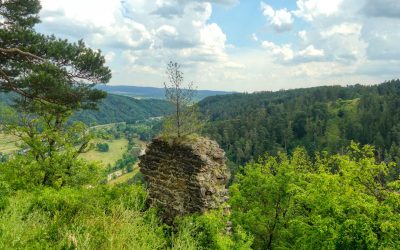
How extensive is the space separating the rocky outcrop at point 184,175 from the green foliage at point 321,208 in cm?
474

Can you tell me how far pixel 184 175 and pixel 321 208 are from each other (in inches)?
287

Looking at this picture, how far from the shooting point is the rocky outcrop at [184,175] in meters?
13.5

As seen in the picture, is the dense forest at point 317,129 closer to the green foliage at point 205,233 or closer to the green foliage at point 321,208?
the green foliage at point 321,208

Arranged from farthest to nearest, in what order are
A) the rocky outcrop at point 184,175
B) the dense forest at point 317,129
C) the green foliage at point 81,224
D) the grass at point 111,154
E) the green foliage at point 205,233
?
the grass at point 111,154 → the dense forest at point 317,129 → the rocky outcrop at point 184,175 → the green foliage at point 205,233 → the green foliage at point 81,224

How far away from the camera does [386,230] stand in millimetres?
13875

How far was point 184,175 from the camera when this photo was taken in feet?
45.4

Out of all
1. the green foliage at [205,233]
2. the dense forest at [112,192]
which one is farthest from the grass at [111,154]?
the green foliage at [205,233]

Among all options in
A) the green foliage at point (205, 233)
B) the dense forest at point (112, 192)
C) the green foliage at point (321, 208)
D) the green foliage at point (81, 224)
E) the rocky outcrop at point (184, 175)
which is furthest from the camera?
the green foliage at point (321, 208)

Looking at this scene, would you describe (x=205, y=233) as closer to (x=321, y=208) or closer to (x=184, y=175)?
(x=184, y=175)

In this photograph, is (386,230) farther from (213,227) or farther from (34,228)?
(34,228)

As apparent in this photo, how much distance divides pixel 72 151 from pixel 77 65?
30.5 feet

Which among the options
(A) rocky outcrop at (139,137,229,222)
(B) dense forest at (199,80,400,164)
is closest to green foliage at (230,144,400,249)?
(A) rocky outcrop at (139,137,229,222)

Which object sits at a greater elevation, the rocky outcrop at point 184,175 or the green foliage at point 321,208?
the rocky outcrop at point 184,175

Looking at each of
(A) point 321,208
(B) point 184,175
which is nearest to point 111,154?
(A) point 321,208
